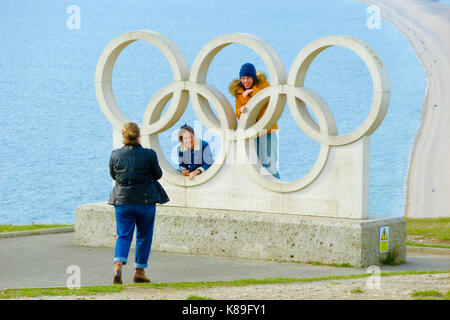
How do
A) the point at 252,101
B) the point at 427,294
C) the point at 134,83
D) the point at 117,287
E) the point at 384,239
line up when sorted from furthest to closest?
the point at 134,83 < the point at 252,101 < the point at 384,239 < the point at 117,287 < the point at 427,294

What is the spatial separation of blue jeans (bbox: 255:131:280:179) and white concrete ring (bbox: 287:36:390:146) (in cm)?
69

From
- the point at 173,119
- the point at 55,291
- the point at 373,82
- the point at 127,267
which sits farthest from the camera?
the point at 173,119

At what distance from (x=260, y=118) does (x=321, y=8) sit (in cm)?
7434

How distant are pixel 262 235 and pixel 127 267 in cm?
191

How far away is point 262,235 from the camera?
12297mm

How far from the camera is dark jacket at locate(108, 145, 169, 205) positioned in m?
9.95

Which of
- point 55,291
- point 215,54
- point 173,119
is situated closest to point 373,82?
point 215,54

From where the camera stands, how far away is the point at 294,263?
39.4 ft

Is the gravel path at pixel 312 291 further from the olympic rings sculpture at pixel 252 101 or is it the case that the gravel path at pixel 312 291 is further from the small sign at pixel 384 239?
the olympic rings sculpture at pixel 252 101

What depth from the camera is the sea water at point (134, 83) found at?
41.9 meters

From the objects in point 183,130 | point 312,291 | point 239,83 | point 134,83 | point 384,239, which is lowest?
point 312,291

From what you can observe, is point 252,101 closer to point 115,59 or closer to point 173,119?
point 173,119
